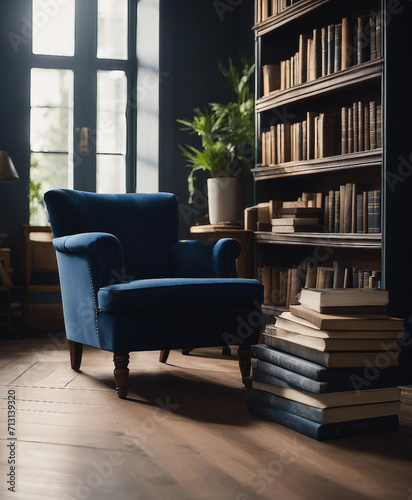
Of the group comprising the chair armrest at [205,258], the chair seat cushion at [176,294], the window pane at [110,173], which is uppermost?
the window pane at [110,173]

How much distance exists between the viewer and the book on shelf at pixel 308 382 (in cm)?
213

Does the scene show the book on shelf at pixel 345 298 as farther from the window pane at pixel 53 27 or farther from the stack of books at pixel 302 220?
the window pane at pixel 53 27

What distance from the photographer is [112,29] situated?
5.29 meters

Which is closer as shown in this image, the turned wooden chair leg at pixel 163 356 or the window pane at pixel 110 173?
the turned wooden chair leg at pixel 163 356

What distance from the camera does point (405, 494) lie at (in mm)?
1650

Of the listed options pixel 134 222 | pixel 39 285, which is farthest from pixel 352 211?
pixel 39 285

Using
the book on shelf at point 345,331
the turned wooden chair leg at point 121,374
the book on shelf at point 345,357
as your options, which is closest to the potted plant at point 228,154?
the turned wooden chair leg at point 121,374

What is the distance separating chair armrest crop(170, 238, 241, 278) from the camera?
10.5 ft

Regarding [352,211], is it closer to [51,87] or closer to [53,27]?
[51,87]

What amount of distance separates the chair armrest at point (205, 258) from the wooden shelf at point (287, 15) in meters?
1.41

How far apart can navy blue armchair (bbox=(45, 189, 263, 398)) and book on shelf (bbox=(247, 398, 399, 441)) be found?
0.59 meters

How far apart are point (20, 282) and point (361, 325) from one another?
325 cm

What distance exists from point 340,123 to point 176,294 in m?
1.50

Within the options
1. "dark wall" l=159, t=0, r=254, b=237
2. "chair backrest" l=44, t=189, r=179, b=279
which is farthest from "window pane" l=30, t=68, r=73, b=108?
"chair backrest" l=44, t=189, r=179, b=279
